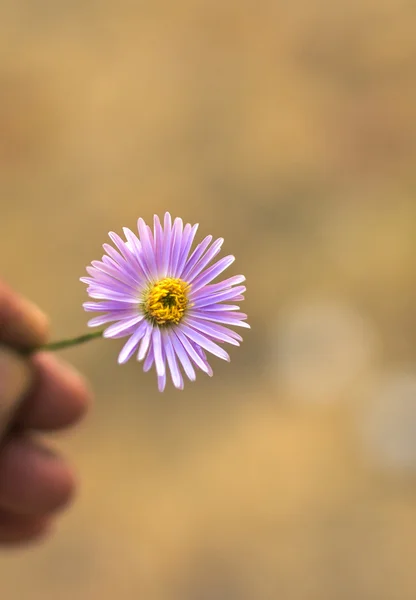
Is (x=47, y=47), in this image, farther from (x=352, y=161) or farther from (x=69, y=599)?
(x=69, y=599)

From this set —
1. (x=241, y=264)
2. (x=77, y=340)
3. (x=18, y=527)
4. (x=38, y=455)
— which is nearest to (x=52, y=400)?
(x=38, y=455)

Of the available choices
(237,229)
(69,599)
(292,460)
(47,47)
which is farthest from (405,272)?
(47,47)

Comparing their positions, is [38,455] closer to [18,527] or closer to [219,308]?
[18,527]

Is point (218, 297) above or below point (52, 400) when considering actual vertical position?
below

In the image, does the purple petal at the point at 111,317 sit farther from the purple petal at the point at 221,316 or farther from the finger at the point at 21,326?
the finger at the point at 21,326

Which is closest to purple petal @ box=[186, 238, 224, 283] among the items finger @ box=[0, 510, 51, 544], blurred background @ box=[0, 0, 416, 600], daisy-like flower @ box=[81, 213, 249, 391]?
daisy-like flower @ box=[81, 213, 249, 391]
